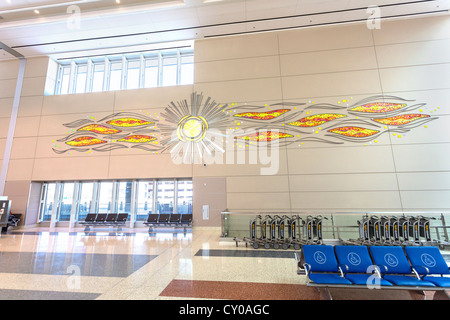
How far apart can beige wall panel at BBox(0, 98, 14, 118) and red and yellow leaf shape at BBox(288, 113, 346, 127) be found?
13.3m

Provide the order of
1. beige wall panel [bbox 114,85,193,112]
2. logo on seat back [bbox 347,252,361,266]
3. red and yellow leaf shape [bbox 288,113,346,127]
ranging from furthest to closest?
beige wall panel [bbox 114,85,193,112] < red and yellow leaf shape [bbox 288,113,346,127] < logo on seat back [bbox 347,252,361,266]

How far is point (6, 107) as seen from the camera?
10.1 m

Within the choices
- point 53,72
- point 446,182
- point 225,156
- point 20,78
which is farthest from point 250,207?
point 20,78

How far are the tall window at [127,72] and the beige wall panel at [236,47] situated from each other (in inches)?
36.6

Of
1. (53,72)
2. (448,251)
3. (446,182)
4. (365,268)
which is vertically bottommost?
(448,251)

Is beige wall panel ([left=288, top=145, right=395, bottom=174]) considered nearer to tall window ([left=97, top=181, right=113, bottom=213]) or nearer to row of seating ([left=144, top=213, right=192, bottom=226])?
row of seating ([left=144, top=213, right=192, bottom=226])

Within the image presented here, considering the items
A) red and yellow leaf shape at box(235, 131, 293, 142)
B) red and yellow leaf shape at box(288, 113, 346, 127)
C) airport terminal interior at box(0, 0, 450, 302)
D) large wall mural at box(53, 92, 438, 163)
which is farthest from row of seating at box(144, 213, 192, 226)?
red and yellow leaf shape at box(288, 113, 346, 127)

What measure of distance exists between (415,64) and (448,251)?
714 centimetres

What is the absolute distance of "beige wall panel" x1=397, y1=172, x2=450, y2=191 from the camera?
7.31 m

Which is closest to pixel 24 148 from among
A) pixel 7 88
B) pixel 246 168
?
pixel 7 88

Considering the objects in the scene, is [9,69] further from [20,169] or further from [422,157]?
[422,157]
